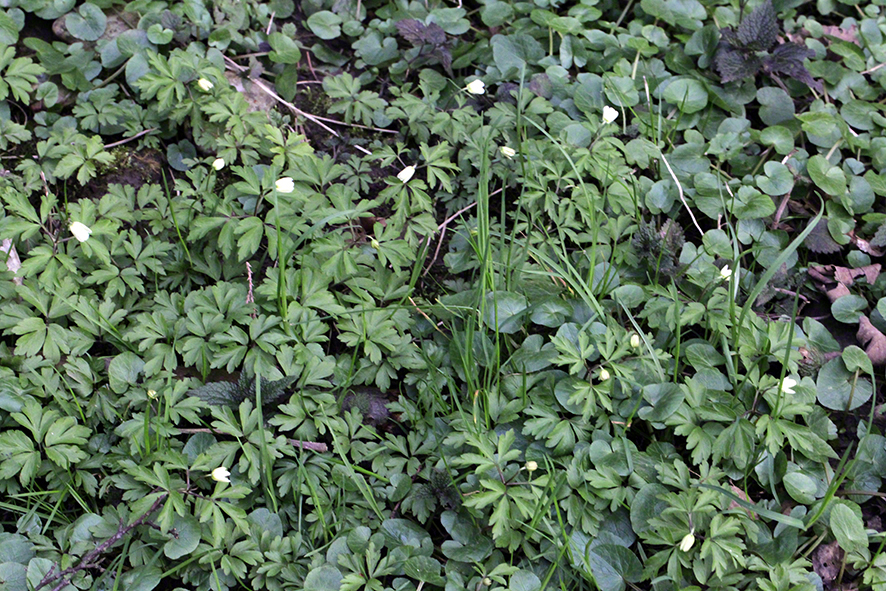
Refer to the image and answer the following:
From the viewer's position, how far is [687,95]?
10.4 feet

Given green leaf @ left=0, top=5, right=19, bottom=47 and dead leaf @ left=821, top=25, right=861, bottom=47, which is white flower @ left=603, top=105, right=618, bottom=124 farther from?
green leaf @ left=0, top=5, right=19, bottom=47

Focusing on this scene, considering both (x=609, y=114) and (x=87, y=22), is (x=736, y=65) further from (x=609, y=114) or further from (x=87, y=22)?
(x=87, y=22)

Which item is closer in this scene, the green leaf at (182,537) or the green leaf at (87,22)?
the green leaf at (182,537)

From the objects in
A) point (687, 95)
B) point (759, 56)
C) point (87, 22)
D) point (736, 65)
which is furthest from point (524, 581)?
point (87, 22)

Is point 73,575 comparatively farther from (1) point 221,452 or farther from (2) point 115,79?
(2) point 115,79

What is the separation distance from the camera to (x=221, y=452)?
2.15 metres

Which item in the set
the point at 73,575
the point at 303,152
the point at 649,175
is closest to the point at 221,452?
the point at 73,575

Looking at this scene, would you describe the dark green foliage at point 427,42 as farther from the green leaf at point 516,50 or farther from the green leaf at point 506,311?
the green leaf at point 506,311

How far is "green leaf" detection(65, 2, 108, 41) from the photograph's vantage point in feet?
10.3

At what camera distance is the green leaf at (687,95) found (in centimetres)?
317

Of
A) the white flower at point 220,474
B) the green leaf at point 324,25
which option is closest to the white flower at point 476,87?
the green leaf at point 324,25

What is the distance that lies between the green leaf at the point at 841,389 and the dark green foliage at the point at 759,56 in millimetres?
1457

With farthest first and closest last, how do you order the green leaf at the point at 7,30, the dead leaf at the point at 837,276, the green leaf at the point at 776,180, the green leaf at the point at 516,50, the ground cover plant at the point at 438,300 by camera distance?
the green leaf at the point at 516,50, the green leaf at the point at 7,30, the green leaf at the point at 776,180, the dead leaf at the point at 837,276, the ground cover plant at the point at 438,300

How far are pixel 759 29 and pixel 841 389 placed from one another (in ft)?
5.79
